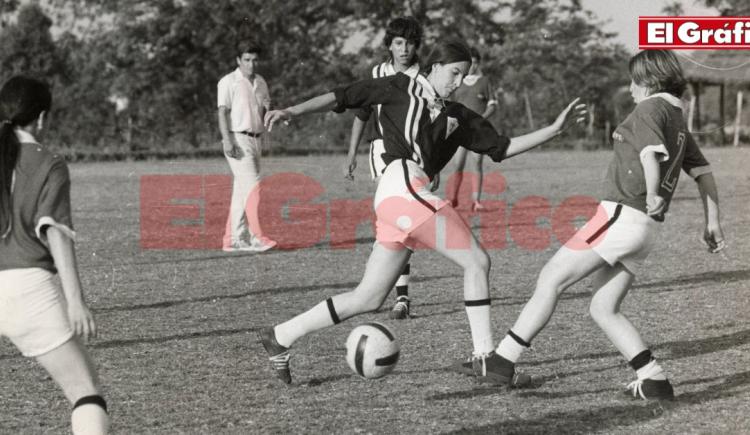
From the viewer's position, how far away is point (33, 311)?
139 inches

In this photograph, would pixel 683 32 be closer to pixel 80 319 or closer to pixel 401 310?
pixel 401 310

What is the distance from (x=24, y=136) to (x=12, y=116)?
0.09 m

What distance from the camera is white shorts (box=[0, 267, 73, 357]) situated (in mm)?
3521

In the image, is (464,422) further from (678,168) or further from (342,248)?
(342,248)

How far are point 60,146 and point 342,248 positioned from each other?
3144 centimetres

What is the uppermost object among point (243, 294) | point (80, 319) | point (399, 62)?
point (399, 62)

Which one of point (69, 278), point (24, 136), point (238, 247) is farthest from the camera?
point (238, 247)

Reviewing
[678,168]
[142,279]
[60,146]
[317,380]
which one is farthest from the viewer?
[60,146]

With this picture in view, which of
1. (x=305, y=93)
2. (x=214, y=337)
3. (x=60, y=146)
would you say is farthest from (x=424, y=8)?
(x=214, y=337)

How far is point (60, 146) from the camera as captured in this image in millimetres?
41125

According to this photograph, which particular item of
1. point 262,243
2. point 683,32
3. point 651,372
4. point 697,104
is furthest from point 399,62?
point 697,104

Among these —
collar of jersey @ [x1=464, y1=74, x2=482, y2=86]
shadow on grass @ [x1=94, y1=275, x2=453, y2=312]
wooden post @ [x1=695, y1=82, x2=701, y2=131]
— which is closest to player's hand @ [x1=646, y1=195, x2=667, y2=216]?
shadow on grass @ [x1=94, y1=275, x2=453, y2=312]

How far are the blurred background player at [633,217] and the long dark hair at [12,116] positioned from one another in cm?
265

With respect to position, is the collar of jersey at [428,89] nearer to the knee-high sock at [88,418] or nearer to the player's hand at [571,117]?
the player's hand at [571,117]
